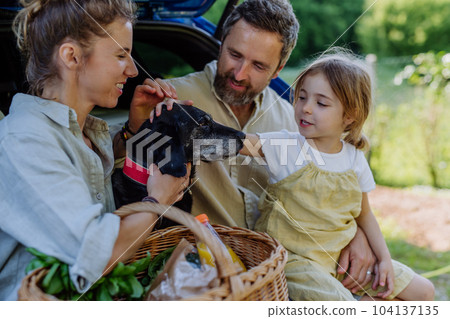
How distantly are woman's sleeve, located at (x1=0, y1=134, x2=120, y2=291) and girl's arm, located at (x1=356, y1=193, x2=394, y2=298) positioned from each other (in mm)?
1360

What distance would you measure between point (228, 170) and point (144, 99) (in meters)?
0.64

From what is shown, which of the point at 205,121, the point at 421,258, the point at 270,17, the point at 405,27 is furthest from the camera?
the point at 405,27

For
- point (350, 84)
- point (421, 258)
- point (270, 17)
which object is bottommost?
point (421, 258)

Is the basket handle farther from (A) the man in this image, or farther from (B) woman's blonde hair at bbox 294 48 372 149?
(B) woman's blonde hair at bbox 294 48 372 149

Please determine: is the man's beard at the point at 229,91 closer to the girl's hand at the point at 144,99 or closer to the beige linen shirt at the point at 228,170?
the beige linen shirt at the point at 228,170

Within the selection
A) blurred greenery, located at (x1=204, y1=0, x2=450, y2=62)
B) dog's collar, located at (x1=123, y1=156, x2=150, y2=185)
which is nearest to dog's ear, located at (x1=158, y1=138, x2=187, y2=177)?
dog's collar, located at (x1=123, y1=156, x2=150, y2=185)

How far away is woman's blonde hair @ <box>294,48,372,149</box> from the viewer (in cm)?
204

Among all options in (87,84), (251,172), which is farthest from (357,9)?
(87,84)

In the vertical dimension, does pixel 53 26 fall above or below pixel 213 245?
above

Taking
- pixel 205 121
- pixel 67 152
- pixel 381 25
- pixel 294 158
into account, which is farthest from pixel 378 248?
pixel 381 25

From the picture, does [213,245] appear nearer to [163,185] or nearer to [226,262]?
[226,262]

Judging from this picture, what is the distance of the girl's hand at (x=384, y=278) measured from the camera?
2.06m

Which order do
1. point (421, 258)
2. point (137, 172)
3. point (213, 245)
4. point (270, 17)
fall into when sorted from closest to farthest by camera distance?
point (213, 245) < point (137, 172) < point (270, 17) < point (421, 258)

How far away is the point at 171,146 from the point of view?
1.82 metres
